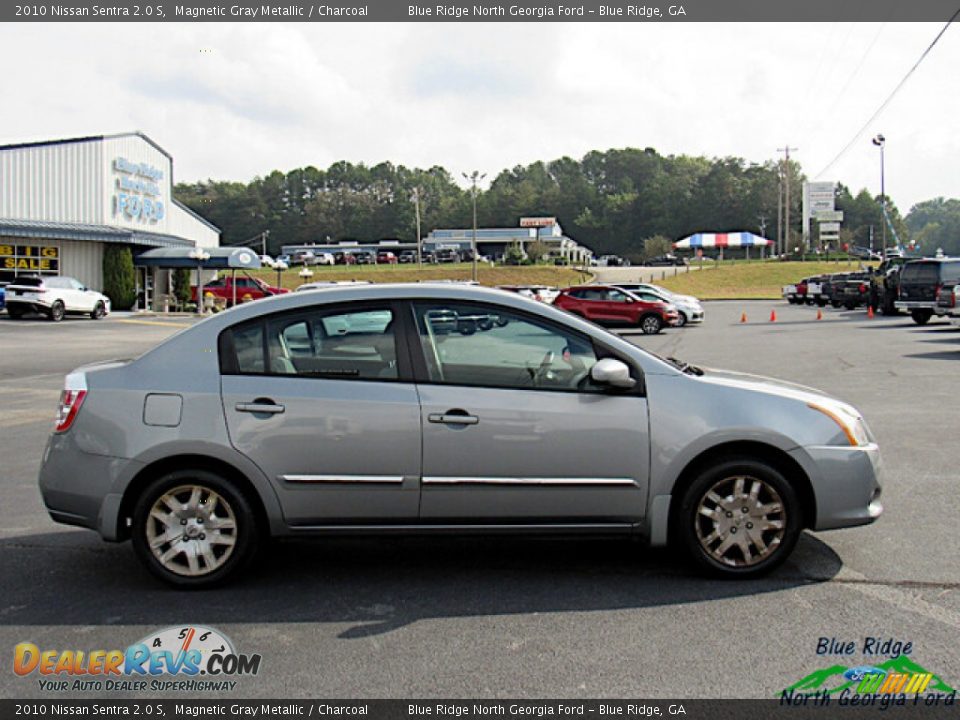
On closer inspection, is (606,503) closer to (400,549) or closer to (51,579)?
(400,549)

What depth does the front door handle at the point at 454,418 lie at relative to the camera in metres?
5.17

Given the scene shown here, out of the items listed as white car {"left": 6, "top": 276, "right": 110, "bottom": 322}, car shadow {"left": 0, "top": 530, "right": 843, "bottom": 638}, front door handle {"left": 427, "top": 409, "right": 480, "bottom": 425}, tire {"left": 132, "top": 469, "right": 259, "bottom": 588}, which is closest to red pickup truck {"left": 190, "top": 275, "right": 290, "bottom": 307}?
white car {"left": 6, "top": 276, "right": 110, "bottom": 322}

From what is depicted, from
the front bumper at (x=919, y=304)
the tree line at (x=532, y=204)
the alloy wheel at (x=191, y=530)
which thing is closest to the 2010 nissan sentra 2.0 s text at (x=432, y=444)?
the alloy wheel at (x=191, y=530)

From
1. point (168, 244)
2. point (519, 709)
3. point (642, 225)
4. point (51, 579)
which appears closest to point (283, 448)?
point (51, 579)

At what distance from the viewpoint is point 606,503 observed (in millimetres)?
5250

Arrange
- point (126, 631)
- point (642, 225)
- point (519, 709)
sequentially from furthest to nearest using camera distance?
point (642, 225), point (126, 631), point (519, 709)

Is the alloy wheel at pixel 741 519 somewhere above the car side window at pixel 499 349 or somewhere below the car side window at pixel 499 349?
below

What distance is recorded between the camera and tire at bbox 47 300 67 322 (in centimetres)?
3491

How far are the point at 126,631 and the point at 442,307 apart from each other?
2.36 metres

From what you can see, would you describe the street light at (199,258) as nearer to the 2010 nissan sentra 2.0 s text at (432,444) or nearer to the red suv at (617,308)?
the red suv at (617,308)

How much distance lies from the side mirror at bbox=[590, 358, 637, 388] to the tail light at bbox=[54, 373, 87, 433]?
2865 mm

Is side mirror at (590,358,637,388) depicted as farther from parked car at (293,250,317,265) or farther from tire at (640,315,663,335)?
parked car at (293,250,317,265)

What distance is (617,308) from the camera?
32.3 metres

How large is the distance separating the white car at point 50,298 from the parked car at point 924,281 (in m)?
29.1
